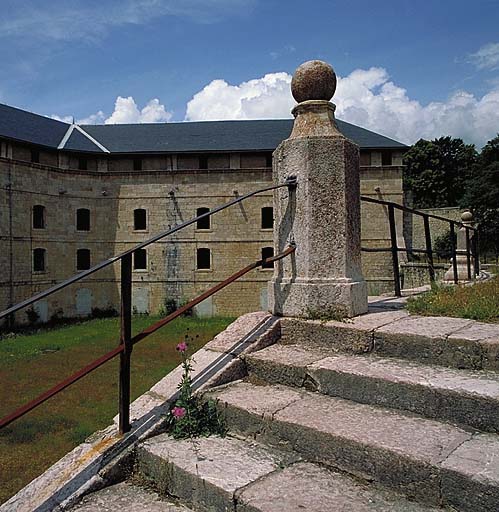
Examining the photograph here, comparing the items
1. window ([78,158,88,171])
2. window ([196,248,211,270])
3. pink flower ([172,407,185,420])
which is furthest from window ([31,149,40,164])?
pink flower ([172,407,185,420])

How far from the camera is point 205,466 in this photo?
2.25 m

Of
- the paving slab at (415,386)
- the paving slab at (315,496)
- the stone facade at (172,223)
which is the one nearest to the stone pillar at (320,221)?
the paving slab at (415,386)

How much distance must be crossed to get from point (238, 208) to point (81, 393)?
18.7m

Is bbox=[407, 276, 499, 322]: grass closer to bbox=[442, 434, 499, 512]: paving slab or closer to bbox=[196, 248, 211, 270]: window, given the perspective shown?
bbox=[442, 434, 499, 512]: paving slab

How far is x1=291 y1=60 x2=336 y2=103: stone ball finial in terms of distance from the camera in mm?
3697

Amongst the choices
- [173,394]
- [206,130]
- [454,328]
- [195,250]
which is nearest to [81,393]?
[173,394]

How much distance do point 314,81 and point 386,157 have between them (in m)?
25.8

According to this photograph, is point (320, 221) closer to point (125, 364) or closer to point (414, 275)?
point (125, 364)

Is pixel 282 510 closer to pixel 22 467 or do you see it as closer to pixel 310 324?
pixel 310 324

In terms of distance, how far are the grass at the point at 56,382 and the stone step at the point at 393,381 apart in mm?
944

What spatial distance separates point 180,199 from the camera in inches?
1119

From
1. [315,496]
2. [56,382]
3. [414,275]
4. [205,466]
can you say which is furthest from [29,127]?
[315,496]

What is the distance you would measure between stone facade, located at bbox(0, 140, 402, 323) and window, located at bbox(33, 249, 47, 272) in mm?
643

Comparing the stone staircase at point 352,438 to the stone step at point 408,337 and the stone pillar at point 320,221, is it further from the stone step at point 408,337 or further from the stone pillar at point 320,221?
the stone pillar at point 320,221
